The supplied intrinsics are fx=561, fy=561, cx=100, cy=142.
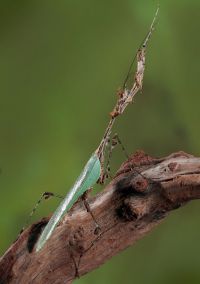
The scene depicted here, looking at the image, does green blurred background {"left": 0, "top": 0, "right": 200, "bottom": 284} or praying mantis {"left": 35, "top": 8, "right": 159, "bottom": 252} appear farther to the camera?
green blurred background {"left": 0, "top": 0, "right": 200, "bottom": 284}

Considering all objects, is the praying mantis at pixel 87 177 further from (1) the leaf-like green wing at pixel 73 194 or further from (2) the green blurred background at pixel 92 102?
(2) the green blurred background at pixel 92 102

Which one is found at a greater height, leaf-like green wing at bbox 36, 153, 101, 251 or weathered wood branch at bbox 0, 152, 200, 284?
leaf-like green wing at bbox 36, 153, 101, 251

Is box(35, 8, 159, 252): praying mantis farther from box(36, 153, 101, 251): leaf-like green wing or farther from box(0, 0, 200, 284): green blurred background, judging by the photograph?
box(0, 0, 200, 284): green blurred background

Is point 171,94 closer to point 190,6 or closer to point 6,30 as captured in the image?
point 190,6

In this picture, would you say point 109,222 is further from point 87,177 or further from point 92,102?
point 92,102

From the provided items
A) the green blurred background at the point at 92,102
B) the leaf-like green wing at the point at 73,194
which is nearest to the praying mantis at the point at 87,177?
the leaf-like green wing at the point at 73,194

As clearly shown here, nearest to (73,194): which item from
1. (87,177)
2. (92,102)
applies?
(87,177)

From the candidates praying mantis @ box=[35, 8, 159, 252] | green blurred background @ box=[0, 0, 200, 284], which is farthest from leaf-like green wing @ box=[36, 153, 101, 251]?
green blurred background @ box=[0, 0, 200, 284]
